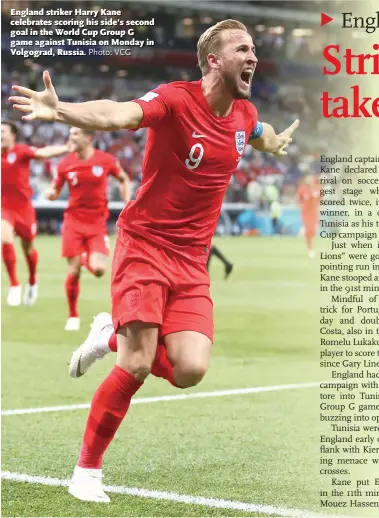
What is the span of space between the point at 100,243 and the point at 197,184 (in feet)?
21.3

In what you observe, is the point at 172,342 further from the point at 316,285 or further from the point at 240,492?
the point at 316,285

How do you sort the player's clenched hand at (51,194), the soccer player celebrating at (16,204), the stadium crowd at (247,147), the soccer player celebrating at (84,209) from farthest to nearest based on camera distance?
the stadium crowd at (247,147)
the soccer player celebrating at (16,204)
the soccer player celebrating at (84,209)
the player's clenched hand at (51,194)

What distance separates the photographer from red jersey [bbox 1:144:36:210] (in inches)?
529

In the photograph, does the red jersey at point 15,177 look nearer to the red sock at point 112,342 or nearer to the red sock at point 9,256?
the red sock at point 9,256

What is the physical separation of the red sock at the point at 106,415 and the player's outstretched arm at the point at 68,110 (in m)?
1.21

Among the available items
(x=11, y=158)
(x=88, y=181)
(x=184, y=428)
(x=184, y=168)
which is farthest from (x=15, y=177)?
(x=184, y=168)

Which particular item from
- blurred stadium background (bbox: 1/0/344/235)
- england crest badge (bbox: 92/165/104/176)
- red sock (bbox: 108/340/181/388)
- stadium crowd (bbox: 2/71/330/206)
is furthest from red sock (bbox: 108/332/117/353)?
blurred stadium background (bbox: 1/0/344/235)

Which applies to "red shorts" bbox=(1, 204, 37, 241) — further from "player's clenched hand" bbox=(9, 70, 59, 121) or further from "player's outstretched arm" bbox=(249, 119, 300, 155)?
"player's clenched hand" bbox=(9, 70, 59, 121)

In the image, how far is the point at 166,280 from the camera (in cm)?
509

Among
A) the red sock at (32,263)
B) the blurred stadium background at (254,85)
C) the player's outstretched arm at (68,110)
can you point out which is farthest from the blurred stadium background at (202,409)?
the blurred stadium background at (254,85)

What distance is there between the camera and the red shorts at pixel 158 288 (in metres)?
4.98

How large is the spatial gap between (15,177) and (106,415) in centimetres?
891

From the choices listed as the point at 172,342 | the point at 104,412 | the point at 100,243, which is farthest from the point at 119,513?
the point at 100,243

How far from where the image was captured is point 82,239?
1155 centimetres
